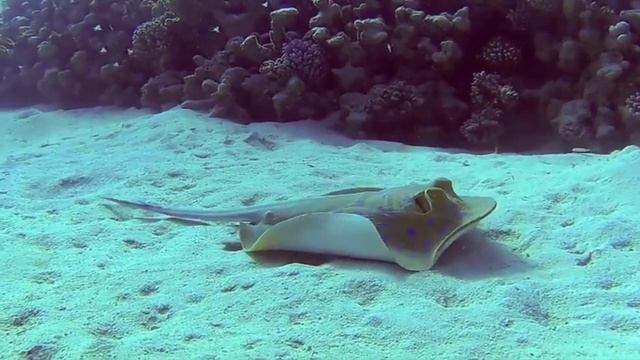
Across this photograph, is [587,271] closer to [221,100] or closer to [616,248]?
[616,248]

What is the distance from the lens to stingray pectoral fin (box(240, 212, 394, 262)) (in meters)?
2.96

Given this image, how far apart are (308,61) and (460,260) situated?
3.46m

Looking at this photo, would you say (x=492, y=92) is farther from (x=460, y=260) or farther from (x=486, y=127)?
(x=460, y=260)

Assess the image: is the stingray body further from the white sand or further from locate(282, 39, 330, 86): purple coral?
locate(282, 39, 330, 86): purple coral

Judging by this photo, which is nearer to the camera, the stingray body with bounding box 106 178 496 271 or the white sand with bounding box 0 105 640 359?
the white sand with bounding box 0 105 640 359

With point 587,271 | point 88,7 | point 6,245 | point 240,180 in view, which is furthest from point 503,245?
point 88,7

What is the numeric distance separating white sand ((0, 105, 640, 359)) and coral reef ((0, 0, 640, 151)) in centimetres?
78

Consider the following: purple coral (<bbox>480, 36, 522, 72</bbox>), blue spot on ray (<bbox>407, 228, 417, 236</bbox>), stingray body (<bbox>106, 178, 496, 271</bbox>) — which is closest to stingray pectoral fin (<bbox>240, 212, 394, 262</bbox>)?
stingray body (<bbox>106, 178, 496, 271</bbox>)

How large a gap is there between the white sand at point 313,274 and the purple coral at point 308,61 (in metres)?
1.34

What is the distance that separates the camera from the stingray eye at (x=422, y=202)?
117 inches

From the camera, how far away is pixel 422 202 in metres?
2.99

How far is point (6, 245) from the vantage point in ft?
11.3

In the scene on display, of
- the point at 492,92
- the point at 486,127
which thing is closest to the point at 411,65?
the point at 492,92

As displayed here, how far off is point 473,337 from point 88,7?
24.0 ft
